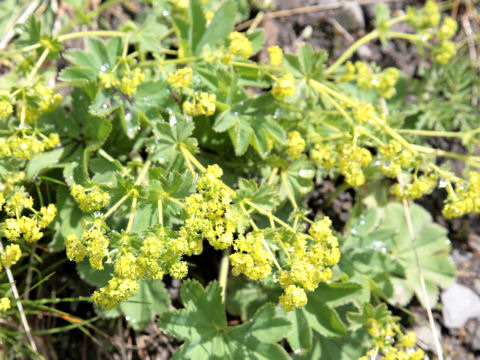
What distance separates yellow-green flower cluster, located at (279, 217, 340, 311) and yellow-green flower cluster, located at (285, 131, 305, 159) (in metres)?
0.56

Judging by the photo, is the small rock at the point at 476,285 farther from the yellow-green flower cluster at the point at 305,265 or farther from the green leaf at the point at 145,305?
the green leaf at the point at 145,305

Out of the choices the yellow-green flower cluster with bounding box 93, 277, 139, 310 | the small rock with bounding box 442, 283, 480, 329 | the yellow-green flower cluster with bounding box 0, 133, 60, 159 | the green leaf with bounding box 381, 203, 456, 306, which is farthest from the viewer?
the small rock with bounding box 442, 283, 480, 329

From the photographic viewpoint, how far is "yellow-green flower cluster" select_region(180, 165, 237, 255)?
185cm

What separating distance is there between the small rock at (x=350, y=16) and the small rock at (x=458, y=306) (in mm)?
2162

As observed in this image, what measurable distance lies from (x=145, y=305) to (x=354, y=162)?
53.0 inches

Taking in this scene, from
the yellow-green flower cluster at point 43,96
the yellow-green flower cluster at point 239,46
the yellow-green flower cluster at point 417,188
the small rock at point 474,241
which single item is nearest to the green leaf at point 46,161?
the yellow-green flower cluster at point 43,96

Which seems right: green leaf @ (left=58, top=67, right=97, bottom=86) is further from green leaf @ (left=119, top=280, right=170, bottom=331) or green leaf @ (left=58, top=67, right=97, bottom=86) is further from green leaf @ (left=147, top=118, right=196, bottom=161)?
green leaf @ (left=119, top=280, right=170, bottom=331)

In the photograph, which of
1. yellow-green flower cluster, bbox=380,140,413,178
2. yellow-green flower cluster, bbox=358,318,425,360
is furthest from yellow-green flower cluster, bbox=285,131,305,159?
yellow-green flower cluster, bbox=358,318,425,360

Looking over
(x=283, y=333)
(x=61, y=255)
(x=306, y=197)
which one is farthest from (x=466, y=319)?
(x=61, y=255)

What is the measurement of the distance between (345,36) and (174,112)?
6.84 ft

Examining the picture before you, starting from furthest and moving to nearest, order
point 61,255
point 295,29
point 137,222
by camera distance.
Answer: point 295,29, point 61,255, point 137,222

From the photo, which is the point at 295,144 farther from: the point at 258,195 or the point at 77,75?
the point at 77,75

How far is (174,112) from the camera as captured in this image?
2.38 m

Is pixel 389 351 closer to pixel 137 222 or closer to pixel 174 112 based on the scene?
pixel 137 222
